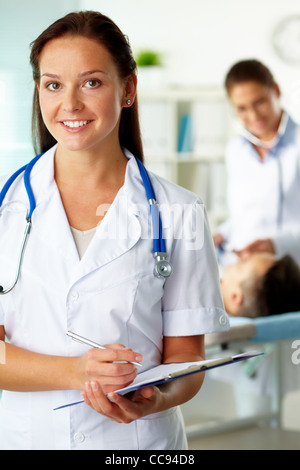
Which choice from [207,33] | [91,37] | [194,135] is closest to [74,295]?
[91,37]

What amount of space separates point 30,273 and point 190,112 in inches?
131

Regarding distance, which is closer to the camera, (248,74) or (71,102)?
(71,102)

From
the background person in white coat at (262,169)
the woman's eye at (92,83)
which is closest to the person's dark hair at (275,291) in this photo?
the background person in white coat at (262,169)

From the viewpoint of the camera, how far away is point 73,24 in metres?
1.02

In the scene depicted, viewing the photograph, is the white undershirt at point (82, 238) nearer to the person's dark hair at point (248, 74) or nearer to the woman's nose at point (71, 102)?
the woman's nose at point (71, 102)

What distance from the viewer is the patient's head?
244cm

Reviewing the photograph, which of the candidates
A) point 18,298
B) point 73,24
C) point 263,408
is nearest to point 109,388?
point 18,298

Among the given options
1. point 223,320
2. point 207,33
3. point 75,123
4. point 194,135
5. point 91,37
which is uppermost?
point 207,33

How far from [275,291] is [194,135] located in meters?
1.90

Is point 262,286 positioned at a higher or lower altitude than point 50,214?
higher

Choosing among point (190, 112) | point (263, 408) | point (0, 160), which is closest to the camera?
point (0, 160)

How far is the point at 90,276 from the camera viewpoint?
3.35 ft

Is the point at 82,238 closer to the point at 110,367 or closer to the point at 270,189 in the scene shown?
the point at 110,367
